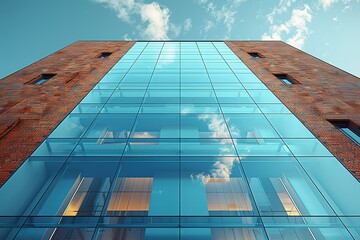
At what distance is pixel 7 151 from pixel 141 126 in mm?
5578

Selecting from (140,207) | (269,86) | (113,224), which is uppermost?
(269,86)

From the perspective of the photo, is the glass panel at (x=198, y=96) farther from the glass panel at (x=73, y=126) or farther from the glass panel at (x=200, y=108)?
the glass panel at (x=73, y=126)

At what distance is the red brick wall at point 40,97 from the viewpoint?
8945mm

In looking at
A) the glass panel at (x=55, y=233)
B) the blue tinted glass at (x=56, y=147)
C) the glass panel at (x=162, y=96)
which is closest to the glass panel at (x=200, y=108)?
the glass panel at (x=162, y=96)

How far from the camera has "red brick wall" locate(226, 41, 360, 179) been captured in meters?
9.25

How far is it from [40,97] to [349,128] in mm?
16832

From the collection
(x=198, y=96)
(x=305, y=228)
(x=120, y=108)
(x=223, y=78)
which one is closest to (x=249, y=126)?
→ (x=198, y=96)

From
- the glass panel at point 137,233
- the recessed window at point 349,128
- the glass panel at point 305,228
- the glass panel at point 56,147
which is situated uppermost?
the recessed window at point 349,128

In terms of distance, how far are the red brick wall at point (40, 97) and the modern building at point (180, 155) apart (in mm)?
75

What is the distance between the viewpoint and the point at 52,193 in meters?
7.35

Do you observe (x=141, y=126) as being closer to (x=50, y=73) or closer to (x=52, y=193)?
(x=52, y=193)

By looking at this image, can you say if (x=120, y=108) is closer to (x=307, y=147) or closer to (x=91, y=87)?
(x=91, y=87)

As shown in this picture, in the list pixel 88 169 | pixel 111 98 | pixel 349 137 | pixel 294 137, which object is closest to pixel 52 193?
pixel 88 169

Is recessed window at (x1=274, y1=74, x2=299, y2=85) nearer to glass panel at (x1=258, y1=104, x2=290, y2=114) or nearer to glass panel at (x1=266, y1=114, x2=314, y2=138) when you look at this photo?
glass panel at (x1=258, y1=104, x2=290, y2=114)
